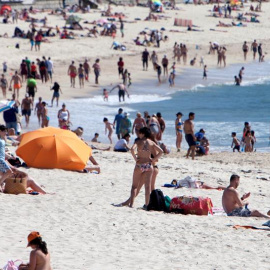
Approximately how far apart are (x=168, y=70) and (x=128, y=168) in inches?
870

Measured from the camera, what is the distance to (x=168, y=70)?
37.2m

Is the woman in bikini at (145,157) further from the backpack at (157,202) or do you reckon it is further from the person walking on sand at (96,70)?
the person walking on sand at (96,70)

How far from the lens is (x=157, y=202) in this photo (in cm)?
1130

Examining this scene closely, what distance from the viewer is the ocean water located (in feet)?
79.3

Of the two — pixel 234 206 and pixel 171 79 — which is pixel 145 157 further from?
pixel 171 79

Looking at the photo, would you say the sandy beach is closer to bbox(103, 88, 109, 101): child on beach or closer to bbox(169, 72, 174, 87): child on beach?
bbox(103, 88, 109, 101): child on beach

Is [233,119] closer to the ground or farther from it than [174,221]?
closer to the ground

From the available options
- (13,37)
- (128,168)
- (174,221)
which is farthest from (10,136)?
(13,37)

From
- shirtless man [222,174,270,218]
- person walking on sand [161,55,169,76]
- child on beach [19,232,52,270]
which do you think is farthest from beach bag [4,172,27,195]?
person walking on sand [161,55,169,76]

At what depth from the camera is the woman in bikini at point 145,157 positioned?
11.1m


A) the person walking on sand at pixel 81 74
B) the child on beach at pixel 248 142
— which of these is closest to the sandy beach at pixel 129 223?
the child on beach at pixel 248 142

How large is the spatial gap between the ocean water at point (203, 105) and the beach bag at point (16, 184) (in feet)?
32.6

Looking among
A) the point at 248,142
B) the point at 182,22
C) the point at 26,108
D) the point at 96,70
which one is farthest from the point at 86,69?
A: the point at 182,22

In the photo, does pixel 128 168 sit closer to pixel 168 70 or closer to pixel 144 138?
pixel 144 138
